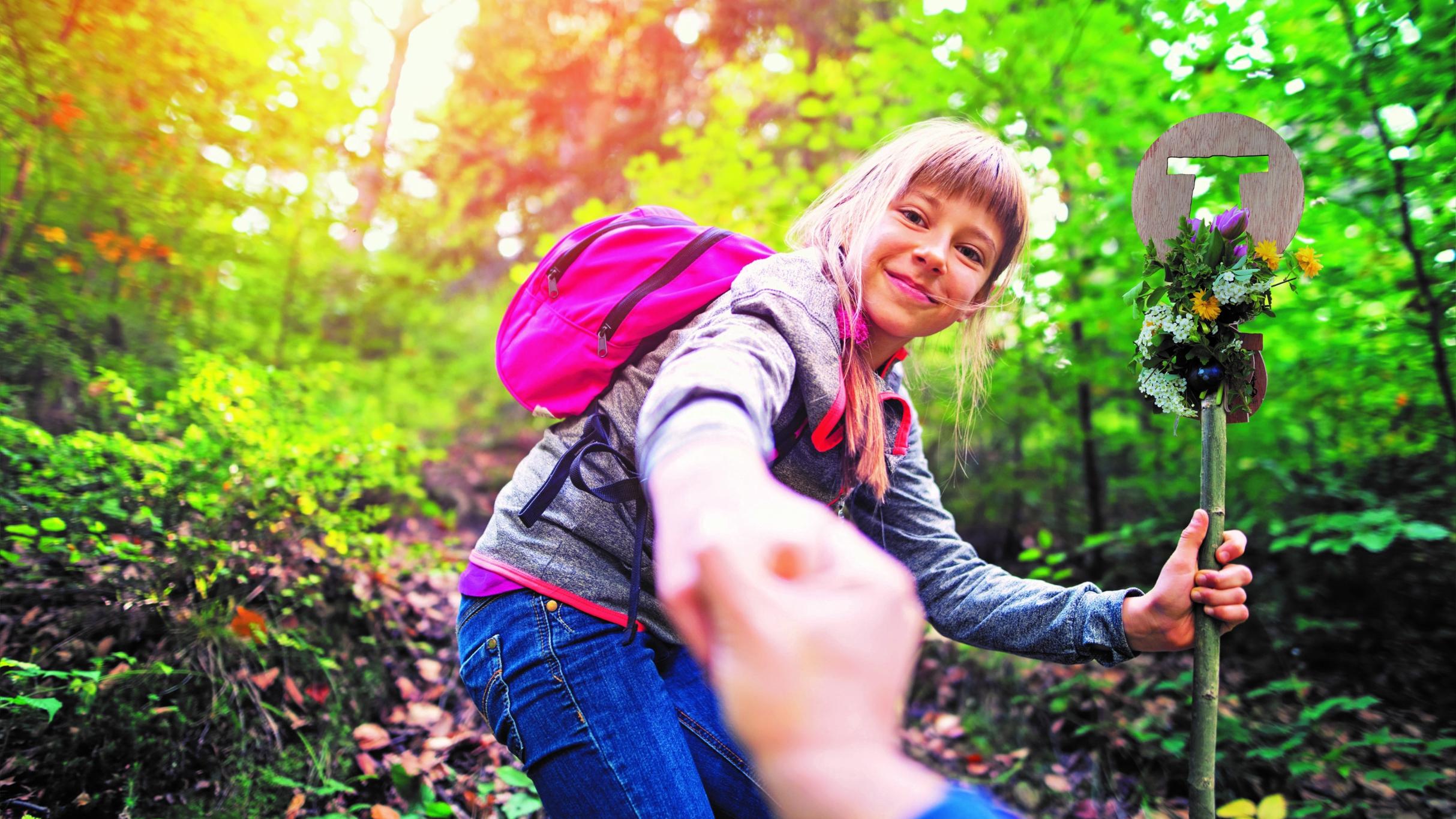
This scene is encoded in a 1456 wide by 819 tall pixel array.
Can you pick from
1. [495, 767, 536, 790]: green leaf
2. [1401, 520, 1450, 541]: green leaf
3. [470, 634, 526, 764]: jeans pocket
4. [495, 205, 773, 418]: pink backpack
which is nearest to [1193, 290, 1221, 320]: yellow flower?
[495, 205, 773, 418]: pink backpack

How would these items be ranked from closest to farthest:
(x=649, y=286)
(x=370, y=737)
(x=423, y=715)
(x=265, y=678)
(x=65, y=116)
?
1. (x=649, y=286)
2. (x=265, y=678)
3. (x=370, y=737)
4. (x=423, y=715)
5. (x=65, y=116)

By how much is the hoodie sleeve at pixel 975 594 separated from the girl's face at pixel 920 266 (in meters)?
0.40

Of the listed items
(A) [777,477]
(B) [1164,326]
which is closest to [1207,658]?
(B) [1164,326]

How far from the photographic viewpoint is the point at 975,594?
1.64 m

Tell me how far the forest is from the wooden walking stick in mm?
333

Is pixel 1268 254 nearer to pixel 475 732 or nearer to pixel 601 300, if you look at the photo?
pixel 601 300

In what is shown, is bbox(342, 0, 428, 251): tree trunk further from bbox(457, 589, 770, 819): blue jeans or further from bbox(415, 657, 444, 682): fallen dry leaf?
bbox(457, 589, 770, 819): blue jeans

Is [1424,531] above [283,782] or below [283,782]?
above

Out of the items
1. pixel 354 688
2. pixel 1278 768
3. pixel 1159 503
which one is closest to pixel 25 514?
pixel 354 688

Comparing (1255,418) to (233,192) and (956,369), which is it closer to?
(956,369)

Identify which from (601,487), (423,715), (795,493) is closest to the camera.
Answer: (795,493)

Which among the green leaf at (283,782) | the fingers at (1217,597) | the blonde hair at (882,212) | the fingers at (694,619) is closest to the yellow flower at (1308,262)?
the blonde hair at (882,212)

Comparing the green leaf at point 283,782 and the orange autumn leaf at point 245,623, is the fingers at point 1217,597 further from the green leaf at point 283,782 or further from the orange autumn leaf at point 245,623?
the orange autumn leaf at point 245,623

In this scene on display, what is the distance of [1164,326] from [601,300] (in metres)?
1.16
